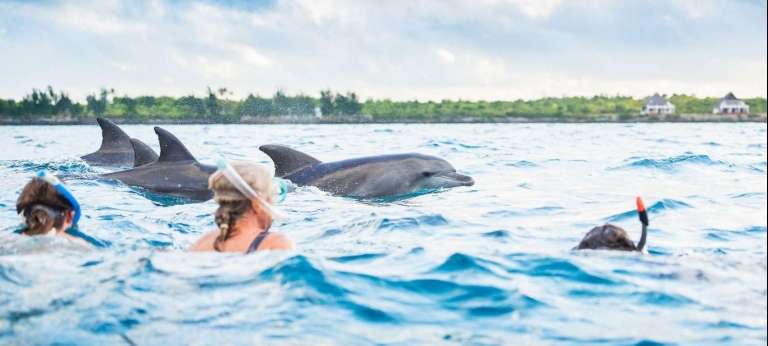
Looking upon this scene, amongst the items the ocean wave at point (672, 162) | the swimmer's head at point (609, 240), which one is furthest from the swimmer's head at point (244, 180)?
the ocean wave at point (672, 162)

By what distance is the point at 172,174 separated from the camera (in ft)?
39.0

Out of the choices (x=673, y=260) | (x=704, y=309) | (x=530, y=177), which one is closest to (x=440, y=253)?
(x=673, y=260)

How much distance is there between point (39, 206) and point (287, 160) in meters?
5.57

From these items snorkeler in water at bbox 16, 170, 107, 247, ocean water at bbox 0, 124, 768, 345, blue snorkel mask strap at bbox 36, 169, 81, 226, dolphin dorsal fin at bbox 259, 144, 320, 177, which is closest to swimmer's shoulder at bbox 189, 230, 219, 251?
ocean water at bbox 0, 124, 768, 345

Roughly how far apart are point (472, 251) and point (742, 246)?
288cm

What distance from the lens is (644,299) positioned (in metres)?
5.49

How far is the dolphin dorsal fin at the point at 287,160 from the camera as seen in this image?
11867 mm

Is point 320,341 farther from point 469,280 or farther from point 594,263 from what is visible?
point 594,263

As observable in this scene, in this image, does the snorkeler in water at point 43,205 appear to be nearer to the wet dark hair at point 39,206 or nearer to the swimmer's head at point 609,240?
the wet dark hair at point 39,206

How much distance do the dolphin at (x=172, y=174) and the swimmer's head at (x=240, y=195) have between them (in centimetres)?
513

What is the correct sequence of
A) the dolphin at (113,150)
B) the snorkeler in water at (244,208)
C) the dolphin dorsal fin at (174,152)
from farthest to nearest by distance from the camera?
the dolphin at (113,150) → the dolphin dorsal fin at (174,152) → the snorkeler in water at (244,208)

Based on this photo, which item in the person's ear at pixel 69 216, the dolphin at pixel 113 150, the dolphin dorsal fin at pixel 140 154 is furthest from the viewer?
the dolphin at pixel 113 150

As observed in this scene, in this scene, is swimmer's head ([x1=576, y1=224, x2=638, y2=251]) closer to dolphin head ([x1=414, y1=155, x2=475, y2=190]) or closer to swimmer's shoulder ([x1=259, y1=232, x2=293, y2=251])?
swimmer's shoulder ([x1=259, y1=232, x2=293, y2=251])

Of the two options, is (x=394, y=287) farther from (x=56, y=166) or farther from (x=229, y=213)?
(x=56, y=166)
